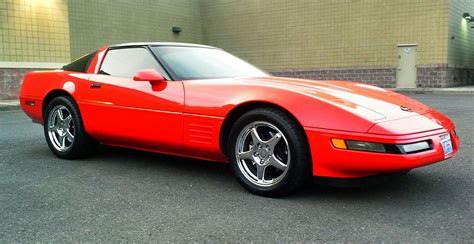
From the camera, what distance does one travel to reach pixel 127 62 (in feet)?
14.4

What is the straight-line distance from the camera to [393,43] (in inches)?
671

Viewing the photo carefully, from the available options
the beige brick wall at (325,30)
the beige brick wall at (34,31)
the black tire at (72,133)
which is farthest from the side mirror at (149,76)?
the beige brick wall at (325,30)

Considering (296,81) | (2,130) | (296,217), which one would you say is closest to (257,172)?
(296,217)

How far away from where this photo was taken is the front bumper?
→ 2.84m

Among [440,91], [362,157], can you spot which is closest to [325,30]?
[440,91]

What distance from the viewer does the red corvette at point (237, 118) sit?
2.95m

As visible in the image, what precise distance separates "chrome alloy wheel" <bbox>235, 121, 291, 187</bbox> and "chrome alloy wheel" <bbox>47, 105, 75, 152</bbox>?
Answer: 215 cm

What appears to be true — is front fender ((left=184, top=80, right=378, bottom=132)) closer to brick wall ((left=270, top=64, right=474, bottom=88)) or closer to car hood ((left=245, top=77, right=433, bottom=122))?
car hood ((left=245, top=77, right=433, bottom=122))

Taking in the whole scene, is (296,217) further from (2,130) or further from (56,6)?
(56,6)

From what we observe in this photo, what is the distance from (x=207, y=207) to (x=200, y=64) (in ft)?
5.15

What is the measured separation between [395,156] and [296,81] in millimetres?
1152

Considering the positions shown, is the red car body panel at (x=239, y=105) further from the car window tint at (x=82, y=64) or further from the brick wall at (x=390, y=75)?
the brick wall at (x=390, y=75)

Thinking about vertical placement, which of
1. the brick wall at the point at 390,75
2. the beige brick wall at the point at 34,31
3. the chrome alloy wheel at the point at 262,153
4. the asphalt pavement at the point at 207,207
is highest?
the beige brick wall at the point at 34,31

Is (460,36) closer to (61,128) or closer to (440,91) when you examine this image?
(440,91)
